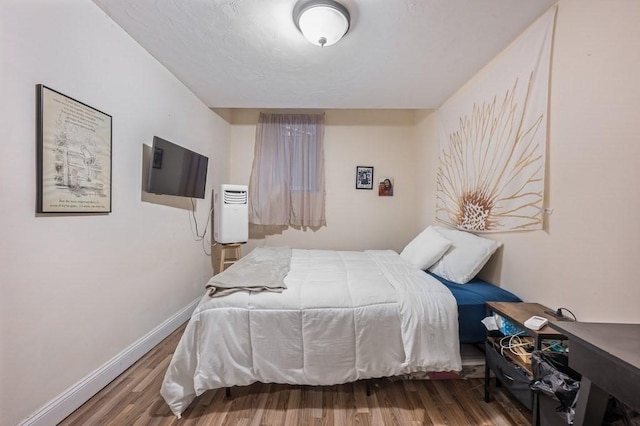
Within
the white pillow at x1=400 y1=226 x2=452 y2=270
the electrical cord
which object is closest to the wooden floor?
the white pillow at x1=400 y1=226 x2=452 y2=270

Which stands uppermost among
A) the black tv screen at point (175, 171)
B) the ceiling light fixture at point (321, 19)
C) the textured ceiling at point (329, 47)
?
the textured ceiling at point (329, 47)

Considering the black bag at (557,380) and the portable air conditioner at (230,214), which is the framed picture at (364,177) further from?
the black bag at (557,380)

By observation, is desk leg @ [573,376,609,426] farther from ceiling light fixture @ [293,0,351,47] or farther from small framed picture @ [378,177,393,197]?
small framed picture @ [378,177,393,197]

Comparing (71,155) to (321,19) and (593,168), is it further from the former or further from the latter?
(593,168)

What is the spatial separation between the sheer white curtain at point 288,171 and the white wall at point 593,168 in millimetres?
2525

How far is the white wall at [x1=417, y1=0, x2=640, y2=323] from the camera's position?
1070mm

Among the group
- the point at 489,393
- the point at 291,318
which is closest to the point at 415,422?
the point at 489,393

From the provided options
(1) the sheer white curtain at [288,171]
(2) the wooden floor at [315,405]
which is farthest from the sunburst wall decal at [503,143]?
(1) the sheer white curtain at [288,171]

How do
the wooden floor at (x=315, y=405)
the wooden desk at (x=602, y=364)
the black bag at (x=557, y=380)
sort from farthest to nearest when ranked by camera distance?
the wooden floor at (x=315, y=405) → the black bag at (x=557, y=380) → the wooden desk at (x=602, y=364)

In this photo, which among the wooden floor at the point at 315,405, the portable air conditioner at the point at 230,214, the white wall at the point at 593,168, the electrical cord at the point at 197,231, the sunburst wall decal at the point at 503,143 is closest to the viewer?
the white wall at the point at 593,168

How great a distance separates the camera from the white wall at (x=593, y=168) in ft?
3.51

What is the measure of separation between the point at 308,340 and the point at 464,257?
138 cm

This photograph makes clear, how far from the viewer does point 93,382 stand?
4.90 ft

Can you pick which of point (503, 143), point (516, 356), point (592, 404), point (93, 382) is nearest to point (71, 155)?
point (93, 382)
